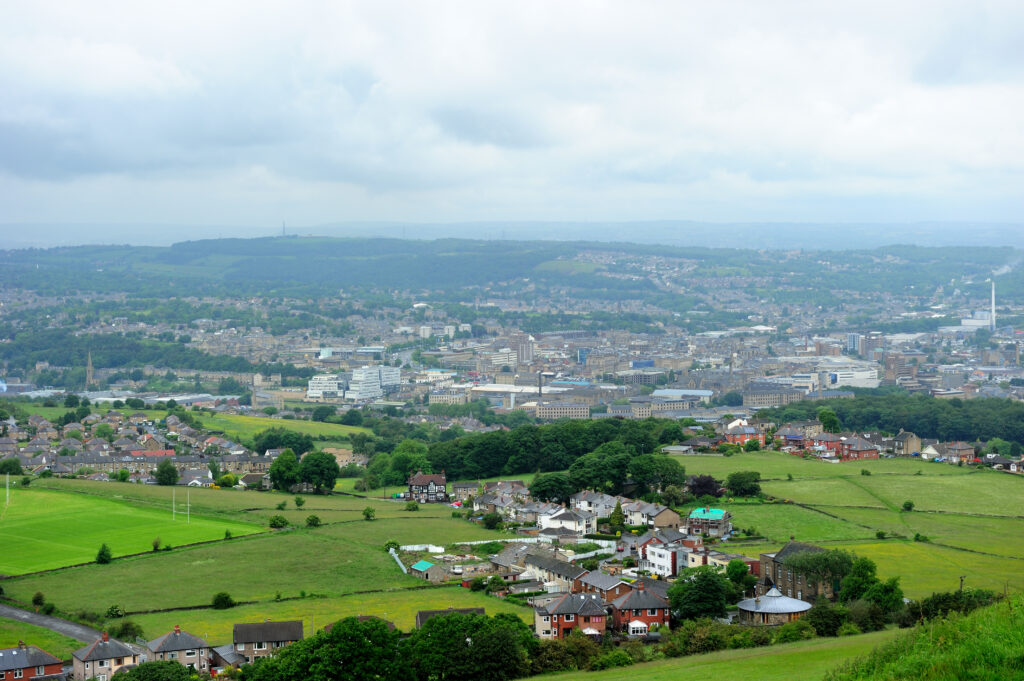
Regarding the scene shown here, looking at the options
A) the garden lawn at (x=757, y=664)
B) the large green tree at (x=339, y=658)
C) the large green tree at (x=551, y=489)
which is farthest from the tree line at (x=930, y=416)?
the large green tree at (x=339, y=658)

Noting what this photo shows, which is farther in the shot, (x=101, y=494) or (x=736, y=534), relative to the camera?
(x=101, y=494)

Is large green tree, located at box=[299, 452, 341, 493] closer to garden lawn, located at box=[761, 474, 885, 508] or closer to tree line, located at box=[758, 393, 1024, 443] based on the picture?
garden lawn, located at box=[761, 474, 885, 508]

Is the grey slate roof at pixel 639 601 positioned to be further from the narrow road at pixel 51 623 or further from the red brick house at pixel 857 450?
the red brick house at pixel 857 450

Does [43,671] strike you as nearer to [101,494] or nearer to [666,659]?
[666,659]

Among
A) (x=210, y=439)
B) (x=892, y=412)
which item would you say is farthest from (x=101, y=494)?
(x=892, y=412)

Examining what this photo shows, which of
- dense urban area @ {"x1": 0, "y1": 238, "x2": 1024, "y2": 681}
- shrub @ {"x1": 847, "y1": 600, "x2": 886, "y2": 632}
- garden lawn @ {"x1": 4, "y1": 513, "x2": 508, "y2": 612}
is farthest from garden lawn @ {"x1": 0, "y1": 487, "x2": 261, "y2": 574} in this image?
shrub @ {"x1": 847, "y1": 600, "x2": 886, "y2": 632}

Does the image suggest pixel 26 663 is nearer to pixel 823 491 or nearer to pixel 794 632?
pixel 794 632
